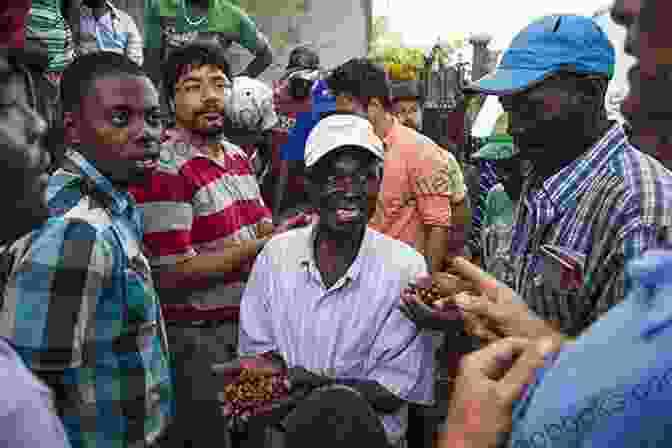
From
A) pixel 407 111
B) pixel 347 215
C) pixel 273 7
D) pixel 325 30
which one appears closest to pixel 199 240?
pixel 347 215

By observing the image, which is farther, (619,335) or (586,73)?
(586,73)

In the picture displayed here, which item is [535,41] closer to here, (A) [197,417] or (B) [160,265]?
(B) [160,265]

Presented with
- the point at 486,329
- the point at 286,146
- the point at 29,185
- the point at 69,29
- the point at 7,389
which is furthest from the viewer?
the point at 286,146

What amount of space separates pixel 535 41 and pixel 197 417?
1.93 meters

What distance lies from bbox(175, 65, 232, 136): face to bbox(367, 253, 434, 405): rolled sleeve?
4.34 feet

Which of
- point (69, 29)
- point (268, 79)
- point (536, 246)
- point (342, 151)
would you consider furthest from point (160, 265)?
point (268, 79)

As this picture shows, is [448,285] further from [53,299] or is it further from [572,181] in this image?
[53,299]

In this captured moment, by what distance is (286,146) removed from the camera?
484 centimetres

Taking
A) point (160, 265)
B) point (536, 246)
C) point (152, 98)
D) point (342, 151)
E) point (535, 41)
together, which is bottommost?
point (160, 265)

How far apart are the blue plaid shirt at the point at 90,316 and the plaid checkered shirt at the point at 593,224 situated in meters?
1.22

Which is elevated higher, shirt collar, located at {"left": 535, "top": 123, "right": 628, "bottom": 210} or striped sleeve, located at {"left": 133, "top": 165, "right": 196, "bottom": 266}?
shirt collar, located at {"left": 535, "top": 123, "right": 628, "bottom": 210}

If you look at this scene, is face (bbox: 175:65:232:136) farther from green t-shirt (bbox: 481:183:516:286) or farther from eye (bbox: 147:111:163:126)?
green t-shirt (bbox: 481:183:516:286)

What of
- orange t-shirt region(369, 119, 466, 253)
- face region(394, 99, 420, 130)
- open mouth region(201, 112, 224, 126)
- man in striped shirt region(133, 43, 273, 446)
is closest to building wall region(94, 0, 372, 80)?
face region(394, 99, 420, 130)

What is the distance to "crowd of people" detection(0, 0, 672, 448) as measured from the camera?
1106 mm
